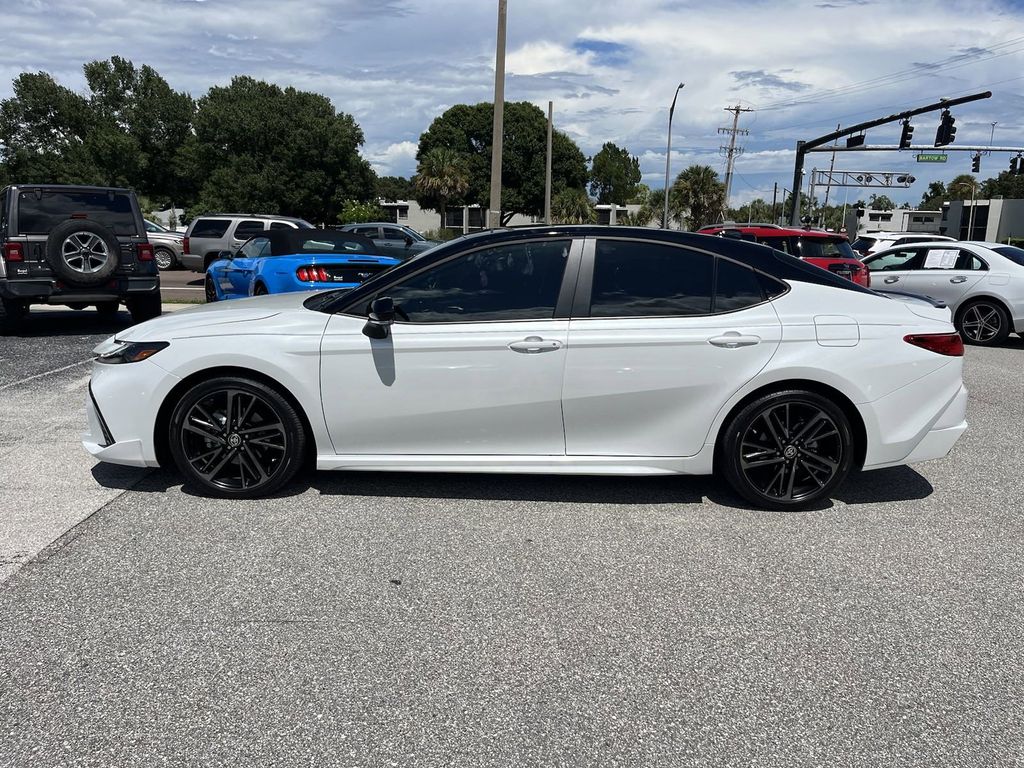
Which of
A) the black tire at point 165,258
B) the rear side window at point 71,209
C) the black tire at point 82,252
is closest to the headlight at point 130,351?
the black tire at point 82,252

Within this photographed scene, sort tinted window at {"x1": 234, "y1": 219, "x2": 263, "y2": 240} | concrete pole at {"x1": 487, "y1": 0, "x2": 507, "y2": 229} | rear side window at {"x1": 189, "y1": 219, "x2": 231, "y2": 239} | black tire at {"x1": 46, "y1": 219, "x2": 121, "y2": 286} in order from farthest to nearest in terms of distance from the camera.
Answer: rear side window at {"x1": 189, "y1": 219, "x2": 231, "y2": 239} → tinted window at {"x1": 234, "y1": 219, "x2": 263, "y2": 240} → concrete pole at {"x1": 487, "y1": 0, "x2": 507, "y2": 229} → black tire at {"x1": 46, "y1": 219, "x2": 121, "y2": 286}

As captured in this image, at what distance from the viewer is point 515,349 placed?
4.36 metres

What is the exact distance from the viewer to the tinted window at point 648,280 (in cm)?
448

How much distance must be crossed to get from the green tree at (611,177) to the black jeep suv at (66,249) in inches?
4026

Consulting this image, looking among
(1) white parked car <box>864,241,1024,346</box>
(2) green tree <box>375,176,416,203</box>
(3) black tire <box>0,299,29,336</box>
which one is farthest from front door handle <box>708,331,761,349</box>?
(2) green tree <box>375,176,416,203</box>

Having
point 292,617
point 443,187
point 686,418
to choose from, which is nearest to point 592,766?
point 292,617

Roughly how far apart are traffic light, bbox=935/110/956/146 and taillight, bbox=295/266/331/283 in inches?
917

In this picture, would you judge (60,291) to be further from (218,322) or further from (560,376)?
(560,376)

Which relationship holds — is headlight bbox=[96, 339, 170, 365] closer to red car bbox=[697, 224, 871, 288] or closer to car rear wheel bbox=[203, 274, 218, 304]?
car rear wheel bbox=[203, 274, 218, 304]

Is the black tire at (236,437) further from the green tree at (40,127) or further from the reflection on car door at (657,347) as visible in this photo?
the green tree at (40,127)

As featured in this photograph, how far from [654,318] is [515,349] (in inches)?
31.5

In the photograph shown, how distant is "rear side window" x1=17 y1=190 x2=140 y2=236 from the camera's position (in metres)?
9.70

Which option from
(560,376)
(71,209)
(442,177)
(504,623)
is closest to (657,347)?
(560,376)

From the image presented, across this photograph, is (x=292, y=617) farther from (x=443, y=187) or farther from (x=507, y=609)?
(x=443, y=187)
